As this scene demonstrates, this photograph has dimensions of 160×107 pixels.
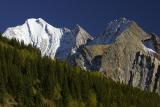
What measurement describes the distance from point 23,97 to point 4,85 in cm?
709

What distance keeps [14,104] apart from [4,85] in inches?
373

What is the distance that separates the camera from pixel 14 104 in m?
191

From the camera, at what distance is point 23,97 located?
197750 millimetres

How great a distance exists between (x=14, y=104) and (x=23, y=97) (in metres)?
7.05

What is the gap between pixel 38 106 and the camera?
650 ft

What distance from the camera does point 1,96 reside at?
622 ft

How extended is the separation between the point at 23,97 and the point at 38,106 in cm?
551

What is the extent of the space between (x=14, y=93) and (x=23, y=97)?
324 centimetres

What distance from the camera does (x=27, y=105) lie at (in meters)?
195

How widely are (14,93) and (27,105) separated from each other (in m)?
6.42

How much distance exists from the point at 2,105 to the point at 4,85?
41.3 ft

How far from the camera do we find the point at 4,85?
650ft

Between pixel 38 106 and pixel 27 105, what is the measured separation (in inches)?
168
